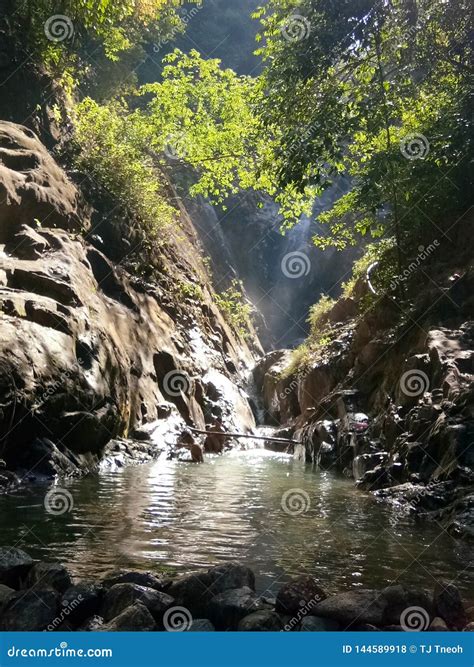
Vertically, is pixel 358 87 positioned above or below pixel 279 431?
above

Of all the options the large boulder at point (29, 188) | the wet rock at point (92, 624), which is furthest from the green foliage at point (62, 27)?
the wet rock at point (92, 624)

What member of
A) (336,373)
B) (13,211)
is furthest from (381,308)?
(13,211)

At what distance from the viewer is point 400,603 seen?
408cm

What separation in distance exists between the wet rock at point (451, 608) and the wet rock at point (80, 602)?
2199 mm

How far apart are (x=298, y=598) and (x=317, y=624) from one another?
0.85 ft

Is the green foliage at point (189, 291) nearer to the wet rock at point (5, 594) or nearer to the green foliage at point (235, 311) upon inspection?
the green foliage at point (235, 311)

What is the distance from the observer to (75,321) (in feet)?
39.0

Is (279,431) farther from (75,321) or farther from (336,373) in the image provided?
(75,321)

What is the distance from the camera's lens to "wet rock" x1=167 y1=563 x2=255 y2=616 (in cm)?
411

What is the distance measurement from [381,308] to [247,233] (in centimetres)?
3103

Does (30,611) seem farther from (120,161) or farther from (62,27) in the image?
(120,161)

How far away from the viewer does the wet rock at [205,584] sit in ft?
13.5

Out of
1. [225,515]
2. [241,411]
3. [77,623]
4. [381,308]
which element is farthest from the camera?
[241,411]

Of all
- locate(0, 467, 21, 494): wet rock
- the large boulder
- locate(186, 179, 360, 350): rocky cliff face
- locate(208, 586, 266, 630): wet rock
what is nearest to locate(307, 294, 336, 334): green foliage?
the large boulder
